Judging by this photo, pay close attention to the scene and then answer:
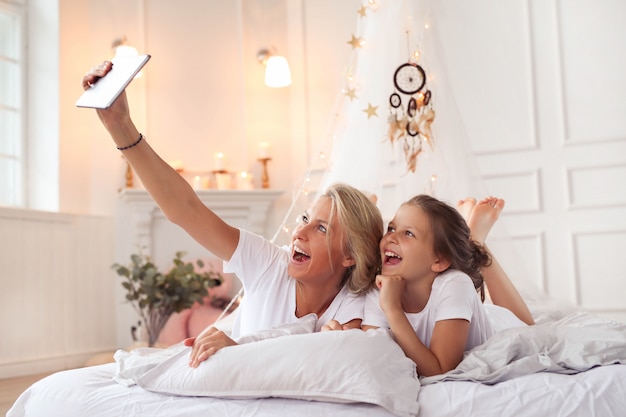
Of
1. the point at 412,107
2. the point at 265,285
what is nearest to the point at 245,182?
the point at 412,107

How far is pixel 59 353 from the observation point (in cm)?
437

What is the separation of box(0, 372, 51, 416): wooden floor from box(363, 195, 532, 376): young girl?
200cm

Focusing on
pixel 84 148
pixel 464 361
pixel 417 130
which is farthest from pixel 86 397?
pixel 84 148

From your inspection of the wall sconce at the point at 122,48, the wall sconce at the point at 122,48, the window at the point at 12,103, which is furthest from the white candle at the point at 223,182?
the window at the point at 12,103

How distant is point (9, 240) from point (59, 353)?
0.79 metres

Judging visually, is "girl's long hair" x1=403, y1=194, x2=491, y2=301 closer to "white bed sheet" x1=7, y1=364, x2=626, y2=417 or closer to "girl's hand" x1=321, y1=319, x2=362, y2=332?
"girl's hand" x1=321, y1=319, x2=362, y2=332

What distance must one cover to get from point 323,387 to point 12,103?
4.13 m

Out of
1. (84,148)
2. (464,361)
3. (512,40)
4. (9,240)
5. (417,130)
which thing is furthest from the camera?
(84,148)

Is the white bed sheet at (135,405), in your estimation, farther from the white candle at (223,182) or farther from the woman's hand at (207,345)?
the white candle at (223,182)

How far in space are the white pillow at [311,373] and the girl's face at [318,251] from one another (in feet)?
1.36

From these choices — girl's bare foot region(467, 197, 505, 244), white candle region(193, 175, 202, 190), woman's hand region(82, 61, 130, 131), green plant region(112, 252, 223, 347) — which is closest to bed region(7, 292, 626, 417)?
woman's hand region(82, 61, 130, 131)

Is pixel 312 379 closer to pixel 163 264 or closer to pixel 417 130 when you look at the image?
pixel 417 130

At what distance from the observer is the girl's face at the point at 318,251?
1669mm

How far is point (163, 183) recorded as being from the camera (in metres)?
1.50
